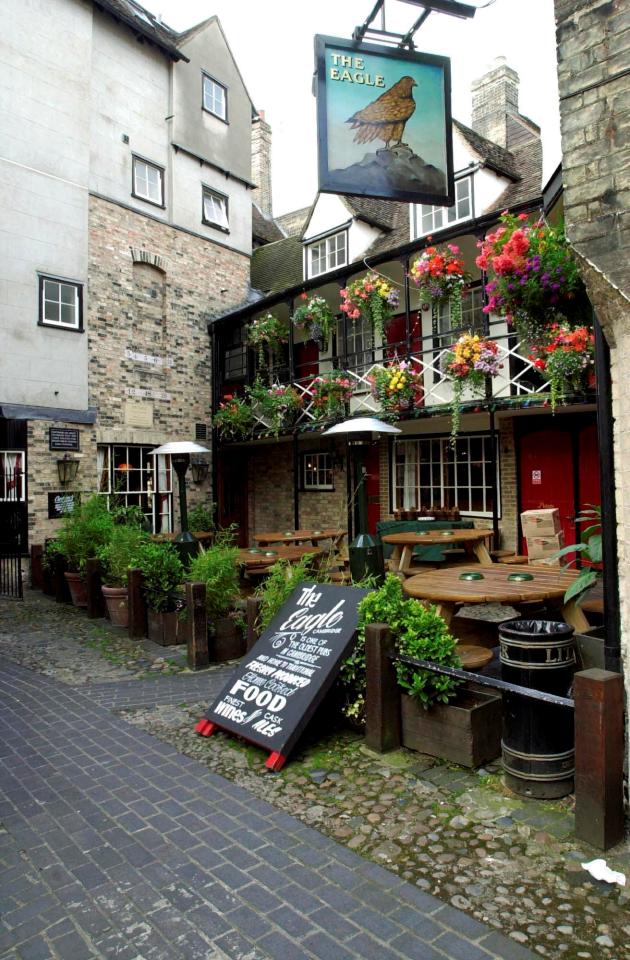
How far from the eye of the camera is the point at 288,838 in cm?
306

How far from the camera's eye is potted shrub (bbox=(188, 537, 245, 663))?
6.29 m

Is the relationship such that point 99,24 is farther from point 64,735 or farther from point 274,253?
point 64,735

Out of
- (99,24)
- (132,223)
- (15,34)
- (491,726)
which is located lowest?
(491,726)

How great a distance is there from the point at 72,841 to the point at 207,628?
10.2ft

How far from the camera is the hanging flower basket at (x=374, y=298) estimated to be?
36.7ft

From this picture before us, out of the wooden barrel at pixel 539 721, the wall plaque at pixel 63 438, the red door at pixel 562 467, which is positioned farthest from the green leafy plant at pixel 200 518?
the wooden barrel at pixel 539 721

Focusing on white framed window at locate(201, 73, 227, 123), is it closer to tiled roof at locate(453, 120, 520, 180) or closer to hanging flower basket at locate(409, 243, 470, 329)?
tiled roof at locate(453, 120, 520, 180)

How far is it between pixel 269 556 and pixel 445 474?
6.28 meters

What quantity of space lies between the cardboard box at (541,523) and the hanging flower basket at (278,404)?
5834mm

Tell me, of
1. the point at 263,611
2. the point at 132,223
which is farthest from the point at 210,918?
the point at 132,223

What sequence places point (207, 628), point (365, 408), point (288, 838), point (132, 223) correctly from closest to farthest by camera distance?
point (288, 838) < point (207, 628) < point (365, 408) < point (132, 223)

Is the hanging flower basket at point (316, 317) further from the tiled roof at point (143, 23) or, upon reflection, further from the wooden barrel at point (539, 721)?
the wooden barrel at point (539, 721)

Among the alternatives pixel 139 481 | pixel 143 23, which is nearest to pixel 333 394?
pixel 139 481

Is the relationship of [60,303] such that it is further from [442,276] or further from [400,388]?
[442,276]
